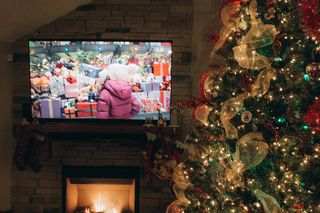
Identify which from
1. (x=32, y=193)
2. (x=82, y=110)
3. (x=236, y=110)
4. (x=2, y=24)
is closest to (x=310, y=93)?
(x=236, y=110)

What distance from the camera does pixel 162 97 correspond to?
153 inches

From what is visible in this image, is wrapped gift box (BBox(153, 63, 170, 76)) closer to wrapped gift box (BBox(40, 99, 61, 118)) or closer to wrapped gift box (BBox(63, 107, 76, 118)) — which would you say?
wrapped gift box (BBox(63, 107, 76, 118))

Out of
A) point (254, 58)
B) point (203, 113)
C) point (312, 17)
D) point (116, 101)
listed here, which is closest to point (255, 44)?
point (254, 58)

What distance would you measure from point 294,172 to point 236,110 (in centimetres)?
40

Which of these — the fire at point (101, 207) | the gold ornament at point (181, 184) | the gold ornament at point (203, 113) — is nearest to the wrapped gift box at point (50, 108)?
the fire at point (101, 207)

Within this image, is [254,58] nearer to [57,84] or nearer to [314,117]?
[314,117]

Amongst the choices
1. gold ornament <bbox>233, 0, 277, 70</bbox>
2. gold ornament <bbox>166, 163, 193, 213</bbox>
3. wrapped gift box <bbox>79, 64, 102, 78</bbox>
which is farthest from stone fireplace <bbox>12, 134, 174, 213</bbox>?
gold ornament <bbox>233, 0, 277, 70</bbox>

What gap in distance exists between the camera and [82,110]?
3.93 metres

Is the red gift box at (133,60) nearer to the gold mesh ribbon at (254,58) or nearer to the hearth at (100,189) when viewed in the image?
the hearth at (100,189)

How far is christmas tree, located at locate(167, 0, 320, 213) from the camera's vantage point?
2.01 meters

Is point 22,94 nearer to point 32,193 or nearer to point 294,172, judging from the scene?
point 32,193

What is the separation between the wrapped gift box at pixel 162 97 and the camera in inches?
153

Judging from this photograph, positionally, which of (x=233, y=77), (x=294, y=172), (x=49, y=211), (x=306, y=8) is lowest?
(x=49, y=211)

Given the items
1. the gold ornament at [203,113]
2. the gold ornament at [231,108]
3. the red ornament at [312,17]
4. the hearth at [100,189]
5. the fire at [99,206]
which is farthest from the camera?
the fire at [99,206]
